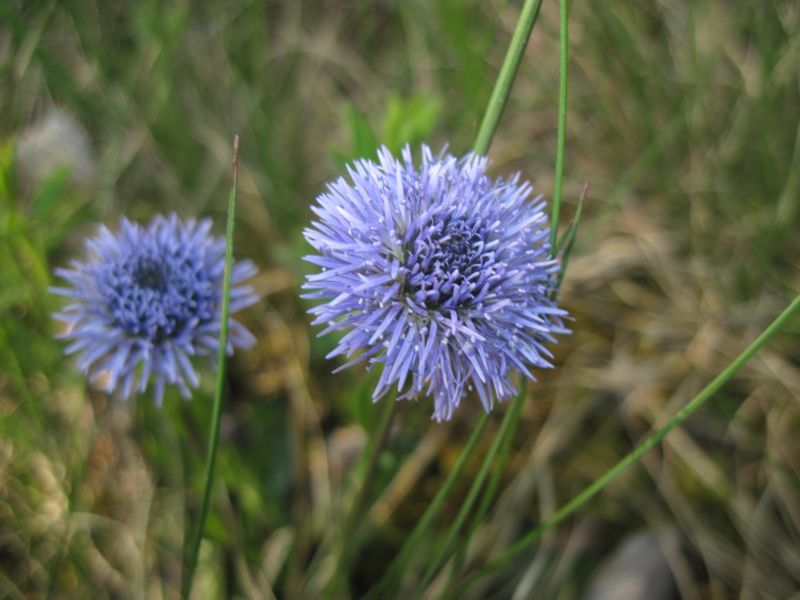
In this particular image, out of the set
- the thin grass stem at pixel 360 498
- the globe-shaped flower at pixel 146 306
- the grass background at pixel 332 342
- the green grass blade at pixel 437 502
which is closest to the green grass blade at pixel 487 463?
the green grass blade at pixel 437 502

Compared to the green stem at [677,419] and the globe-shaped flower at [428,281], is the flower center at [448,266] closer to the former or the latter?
the globe-shaped flower at [428,281]

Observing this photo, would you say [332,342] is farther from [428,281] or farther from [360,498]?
[428,281]

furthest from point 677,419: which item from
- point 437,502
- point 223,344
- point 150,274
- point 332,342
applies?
point 150,274

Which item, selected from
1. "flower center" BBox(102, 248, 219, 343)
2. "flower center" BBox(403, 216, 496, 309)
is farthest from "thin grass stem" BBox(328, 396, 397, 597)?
"flower center" BBox(102, 248, 219, 343)

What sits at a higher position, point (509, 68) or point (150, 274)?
point (509, 68)

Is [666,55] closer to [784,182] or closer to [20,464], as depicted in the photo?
[784,182]

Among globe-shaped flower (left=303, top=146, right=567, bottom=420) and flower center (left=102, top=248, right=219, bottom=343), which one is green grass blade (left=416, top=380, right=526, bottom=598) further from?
flower center (left=102, top=248, right=219, bottom=343)

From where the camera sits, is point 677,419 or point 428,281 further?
point 677,419
